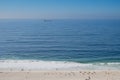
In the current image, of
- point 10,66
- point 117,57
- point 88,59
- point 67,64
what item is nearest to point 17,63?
point 10,66

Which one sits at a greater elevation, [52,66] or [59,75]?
[59,75]

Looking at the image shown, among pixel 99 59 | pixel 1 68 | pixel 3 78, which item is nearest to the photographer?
pixel 3 78

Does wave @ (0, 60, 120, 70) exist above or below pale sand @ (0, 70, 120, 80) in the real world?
below

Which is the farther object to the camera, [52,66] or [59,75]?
[52,66]

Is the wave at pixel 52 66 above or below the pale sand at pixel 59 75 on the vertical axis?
below

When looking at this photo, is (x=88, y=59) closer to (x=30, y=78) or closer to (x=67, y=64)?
(x=67, y=64)

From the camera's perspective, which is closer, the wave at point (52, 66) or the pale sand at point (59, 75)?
the pale sand at point (59, 75)

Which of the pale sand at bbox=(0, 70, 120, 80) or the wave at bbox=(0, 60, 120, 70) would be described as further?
the wave at bbox=(0, 60, 120, 70)

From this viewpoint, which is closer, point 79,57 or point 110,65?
point 110,65

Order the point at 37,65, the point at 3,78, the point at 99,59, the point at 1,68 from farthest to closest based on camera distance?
the point at 99,59 → the point at 37,65 → the point at 1,68 → the point at 3,78
